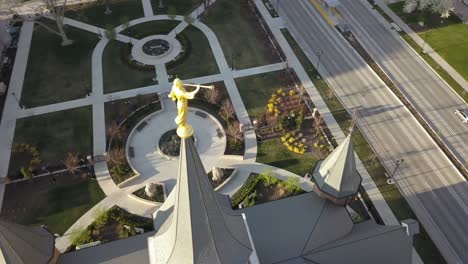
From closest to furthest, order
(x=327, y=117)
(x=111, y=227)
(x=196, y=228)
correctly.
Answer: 1. (x=196, y=228)
2. (x=111, y=227)
3. (x=327, y=117)

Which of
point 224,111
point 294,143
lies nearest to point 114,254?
point 224,111

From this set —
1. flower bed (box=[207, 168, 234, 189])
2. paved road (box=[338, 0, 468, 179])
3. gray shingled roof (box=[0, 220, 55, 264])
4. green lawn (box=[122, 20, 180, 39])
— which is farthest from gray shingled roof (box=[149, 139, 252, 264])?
green lawn (box=[122, 20, 180, 39])

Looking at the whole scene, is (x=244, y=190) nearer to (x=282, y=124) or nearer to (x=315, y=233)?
(x=282, y=124)

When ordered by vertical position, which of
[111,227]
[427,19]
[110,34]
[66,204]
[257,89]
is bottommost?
[66,204]

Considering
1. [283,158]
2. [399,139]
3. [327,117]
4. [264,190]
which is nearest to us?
[264,190]

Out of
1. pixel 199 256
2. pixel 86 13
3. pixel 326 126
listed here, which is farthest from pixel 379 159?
pixel 86 13
